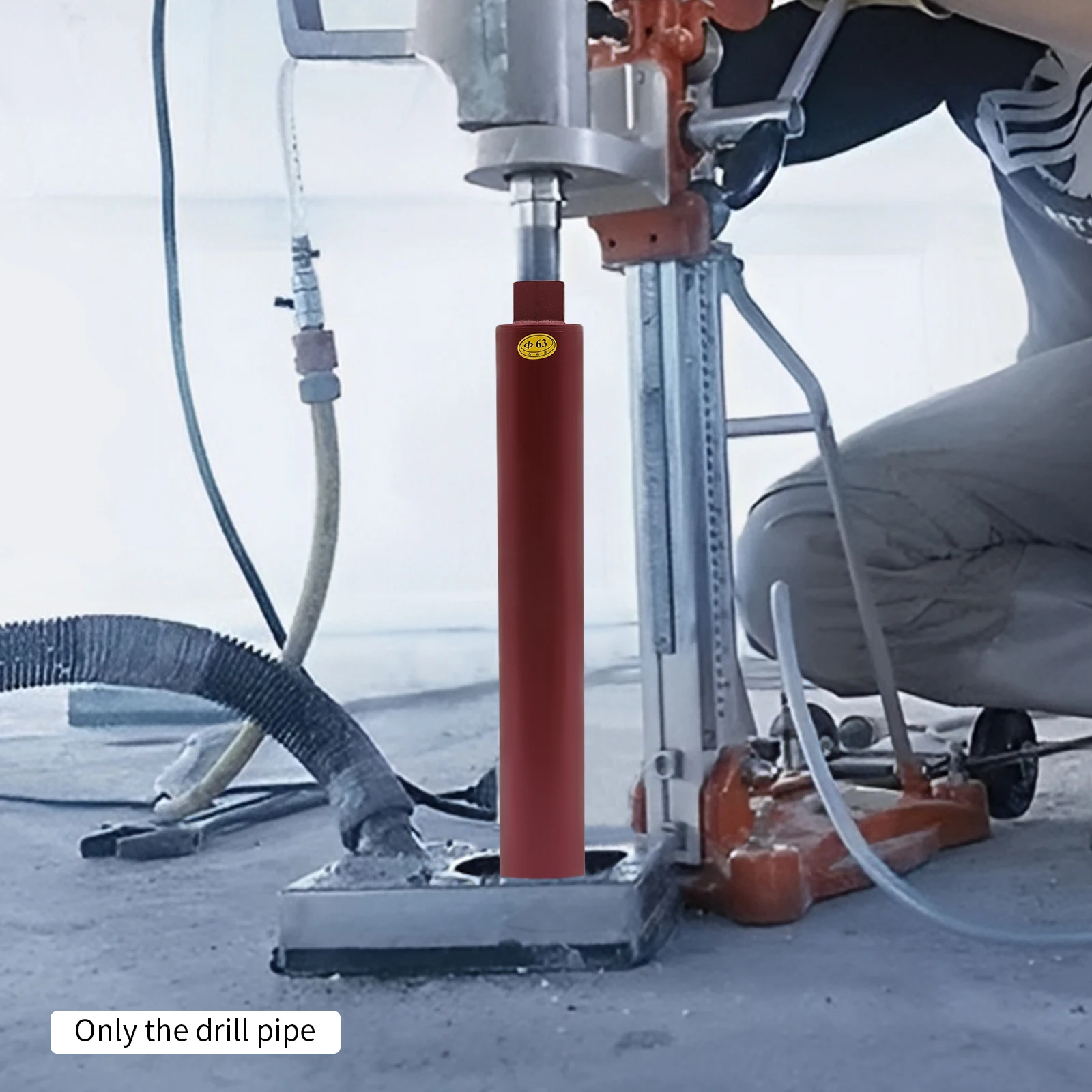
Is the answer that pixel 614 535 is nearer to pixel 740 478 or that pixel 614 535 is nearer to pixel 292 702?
pixel 740 478

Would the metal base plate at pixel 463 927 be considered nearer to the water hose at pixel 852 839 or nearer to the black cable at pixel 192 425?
the water hose at pixel 852 839

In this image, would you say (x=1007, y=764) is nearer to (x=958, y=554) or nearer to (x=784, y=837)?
(x=958, y=554)

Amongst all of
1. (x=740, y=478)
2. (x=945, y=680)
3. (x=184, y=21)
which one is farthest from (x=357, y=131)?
(x=945, y=680)

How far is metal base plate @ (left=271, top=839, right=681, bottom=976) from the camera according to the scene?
0.69m

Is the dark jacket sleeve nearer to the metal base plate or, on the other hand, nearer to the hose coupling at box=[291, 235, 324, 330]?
the hose coupling at box=[291, 235, 324, 330]

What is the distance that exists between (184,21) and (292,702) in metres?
1.28

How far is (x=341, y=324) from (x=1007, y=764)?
1.40 meters

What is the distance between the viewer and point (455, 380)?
2256mm

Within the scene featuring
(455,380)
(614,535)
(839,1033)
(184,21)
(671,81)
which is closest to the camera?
(839,1033)

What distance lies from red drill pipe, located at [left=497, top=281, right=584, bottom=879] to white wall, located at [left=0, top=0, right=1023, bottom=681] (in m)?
1.24

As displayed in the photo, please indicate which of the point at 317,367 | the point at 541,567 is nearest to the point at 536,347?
the point at 541,567

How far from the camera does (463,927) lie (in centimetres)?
69

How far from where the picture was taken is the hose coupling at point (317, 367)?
1.05 metres

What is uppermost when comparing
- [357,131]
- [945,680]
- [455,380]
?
[357,131]
